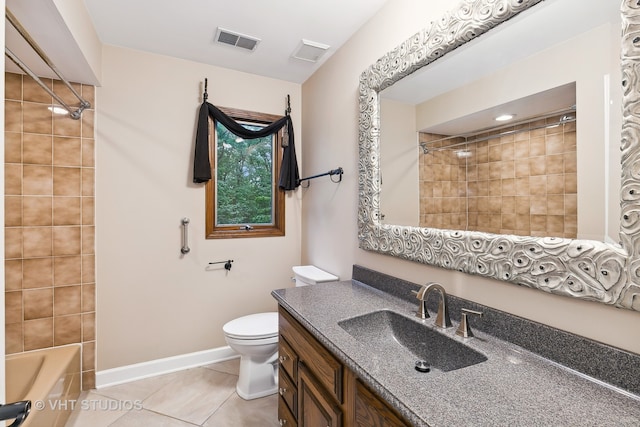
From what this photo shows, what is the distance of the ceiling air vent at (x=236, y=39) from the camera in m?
2.06

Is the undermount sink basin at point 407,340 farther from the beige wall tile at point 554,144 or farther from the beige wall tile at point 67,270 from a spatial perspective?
the beige wall tile at point 67,270

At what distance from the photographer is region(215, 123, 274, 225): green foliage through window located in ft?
8.66

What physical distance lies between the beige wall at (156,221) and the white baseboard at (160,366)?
4cm

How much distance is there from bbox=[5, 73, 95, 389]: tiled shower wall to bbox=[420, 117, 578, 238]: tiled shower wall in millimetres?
2319

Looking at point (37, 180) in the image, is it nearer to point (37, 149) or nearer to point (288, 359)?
point (37, 149)

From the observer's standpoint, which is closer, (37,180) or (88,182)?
(37,180)

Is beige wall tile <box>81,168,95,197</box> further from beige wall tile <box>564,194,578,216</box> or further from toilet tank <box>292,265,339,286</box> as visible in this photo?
beige wall tile <box>564,194,578,216</box>

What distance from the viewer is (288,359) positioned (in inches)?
61.5

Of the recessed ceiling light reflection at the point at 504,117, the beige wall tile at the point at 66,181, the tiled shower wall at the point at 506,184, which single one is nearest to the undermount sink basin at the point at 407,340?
the tiled shower wall at the point at 506,184

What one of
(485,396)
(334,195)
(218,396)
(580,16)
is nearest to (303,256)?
(334,195)

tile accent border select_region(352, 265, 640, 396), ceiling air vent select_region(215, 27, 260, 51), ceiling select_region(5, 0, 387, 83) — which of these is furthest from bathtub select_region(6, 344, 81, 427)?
ceiling air vent select_region(215, 27, 260, 51)

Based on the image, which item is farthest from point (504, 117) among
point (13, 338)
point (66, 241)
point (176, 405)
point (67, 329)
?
point (13, 338)

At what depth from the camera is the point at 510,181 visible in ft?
3.79

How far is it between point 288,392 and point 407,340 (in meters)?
0.70
